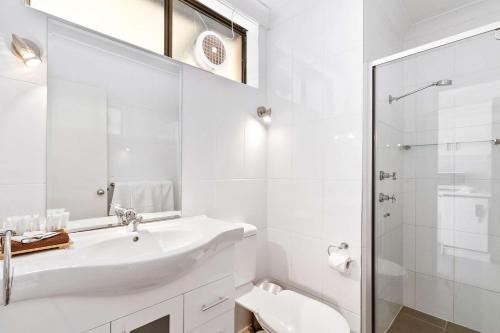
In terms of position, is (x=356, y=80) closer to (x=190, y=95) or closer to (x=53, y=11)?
(x=190, y=95)

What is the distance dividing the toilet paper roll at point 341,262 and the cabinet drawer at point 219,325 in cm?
64

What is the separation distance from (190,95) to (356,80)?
3.27ft

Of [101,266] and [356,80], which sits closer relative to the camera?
[101,266]

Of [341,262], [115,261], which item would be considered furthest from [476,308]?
[115,261]

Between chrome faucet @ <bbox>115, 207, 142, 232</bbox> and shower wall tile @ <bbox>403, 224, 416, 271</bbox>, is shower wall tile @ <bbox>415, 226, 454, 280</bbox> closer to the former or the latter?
shower wall tile @ <bbox>403, 224, 416, 271</bbox>

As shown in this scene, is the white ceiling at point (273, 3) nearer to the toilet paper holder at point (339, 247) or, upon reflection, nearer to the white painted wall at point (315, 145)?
the white painted wall at point (315, 145)

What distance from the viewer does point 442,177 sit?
136 cm

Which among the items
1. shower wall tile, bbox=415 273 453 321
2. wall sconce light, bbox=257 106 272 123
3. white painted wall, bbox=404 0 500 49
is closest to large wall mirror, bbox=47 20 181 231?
wall sconce light, bbox=257 106 272 123

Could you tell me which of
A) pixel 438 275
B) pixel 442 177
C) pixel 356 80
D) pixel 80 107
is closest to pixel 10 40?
pixel 80 107

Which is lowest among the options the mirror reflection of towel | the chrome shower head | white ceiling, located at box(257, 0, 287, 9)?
the mirror reflection of towel

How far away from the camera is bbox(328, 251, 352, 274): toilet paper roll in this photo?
142cm

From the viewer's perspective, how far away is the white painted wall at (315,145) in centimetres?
148

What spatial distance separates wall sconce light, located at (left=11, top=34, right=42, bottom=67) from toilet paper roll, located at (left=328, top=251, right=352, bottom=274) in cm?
172

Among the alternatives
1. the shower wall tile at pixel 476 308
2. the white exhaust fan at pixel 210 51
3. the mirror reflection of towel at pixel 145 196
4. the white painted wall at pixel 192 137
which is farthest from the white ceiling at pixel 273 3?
the shower wall tile at pixel 476 308
